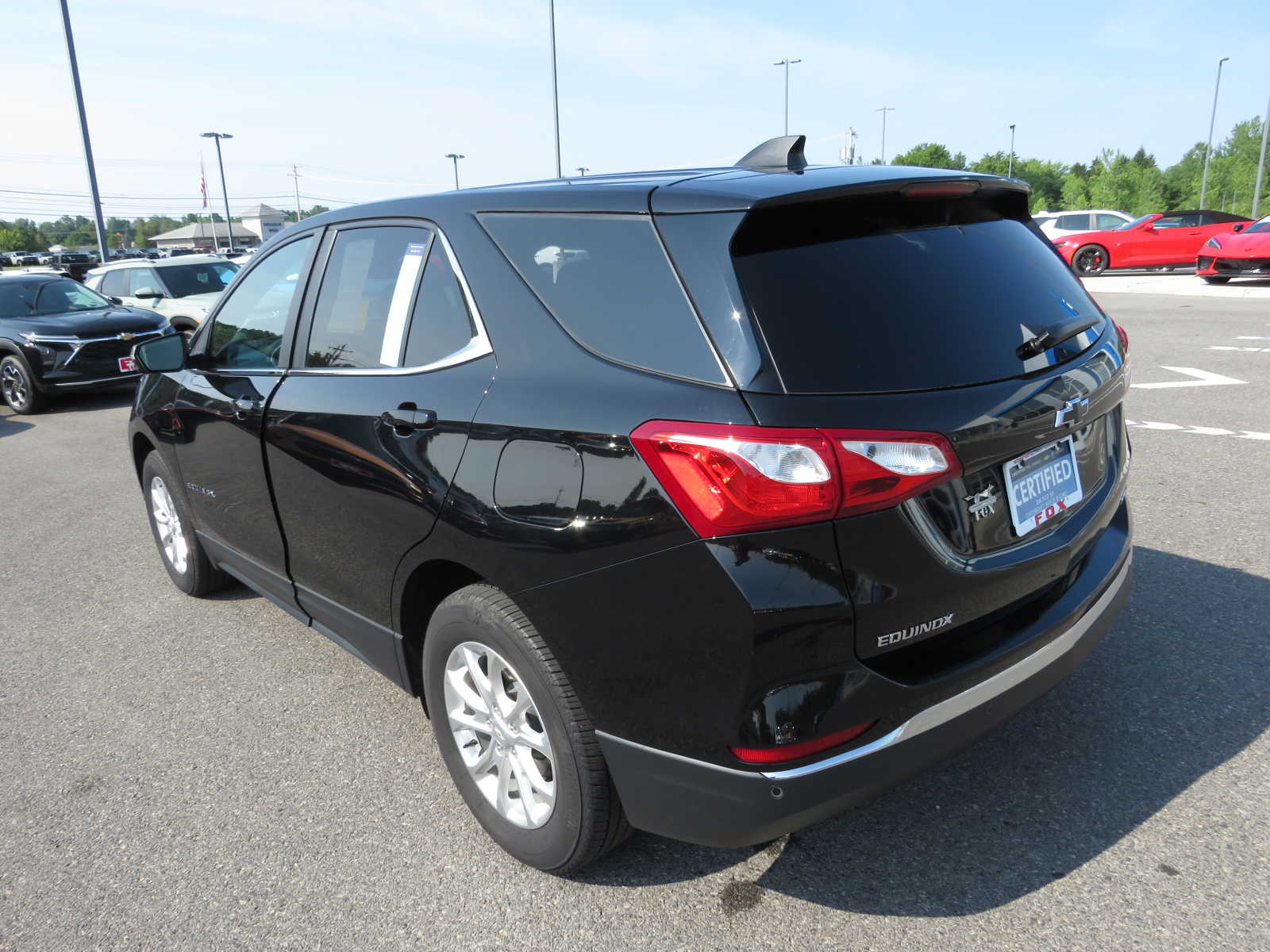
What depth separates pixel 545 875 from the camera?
100.0 inches

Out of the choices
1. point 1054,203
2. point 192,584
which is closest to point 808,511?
point 192,584

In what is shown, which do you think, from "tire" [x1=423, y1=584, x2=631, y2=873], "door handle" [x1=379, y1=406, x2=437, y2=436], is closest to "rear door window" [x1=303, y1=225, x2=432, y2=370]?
"door handle" [x1=379, y1=406, x2=437, y2=436]

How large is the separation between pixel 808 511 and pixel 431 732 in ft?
6.43

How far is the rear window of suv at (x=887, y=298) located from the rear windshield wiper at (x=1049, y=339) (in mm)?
17

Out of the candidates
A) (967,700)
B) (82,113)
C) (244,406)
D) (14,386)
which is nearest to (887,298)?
(967,700)

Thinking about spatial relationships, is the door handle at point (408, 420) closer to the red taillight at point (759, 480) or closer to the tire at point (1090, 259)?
the red taillight at point (759, 480)

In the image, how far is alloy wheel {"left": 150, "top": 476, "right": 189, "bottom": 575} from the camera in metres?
4.61

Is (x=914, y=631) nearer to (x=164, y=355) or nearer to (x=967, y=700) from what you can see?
(x=967, y=700)

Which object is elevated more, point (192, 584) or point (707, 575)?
A: point (707, 575)

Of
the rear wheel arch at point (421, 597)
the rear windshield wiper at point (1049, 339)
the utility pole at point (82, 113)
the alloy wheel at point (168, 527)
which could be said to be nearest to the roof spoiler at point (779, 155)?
the rear windshield wiper at point (1049, 339)

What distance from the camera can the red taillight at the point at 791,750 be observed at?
194 cm

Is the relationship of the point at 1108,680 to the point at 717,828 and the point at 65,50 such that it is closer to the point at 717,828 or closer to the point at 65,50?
the point at 717,828

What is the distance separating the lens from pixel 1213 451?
629 cm

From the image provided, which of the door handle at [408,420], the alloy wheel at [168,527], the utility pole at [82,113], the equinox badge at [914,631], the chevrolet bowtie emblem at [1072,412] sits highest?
the utility pole at [82,113]
